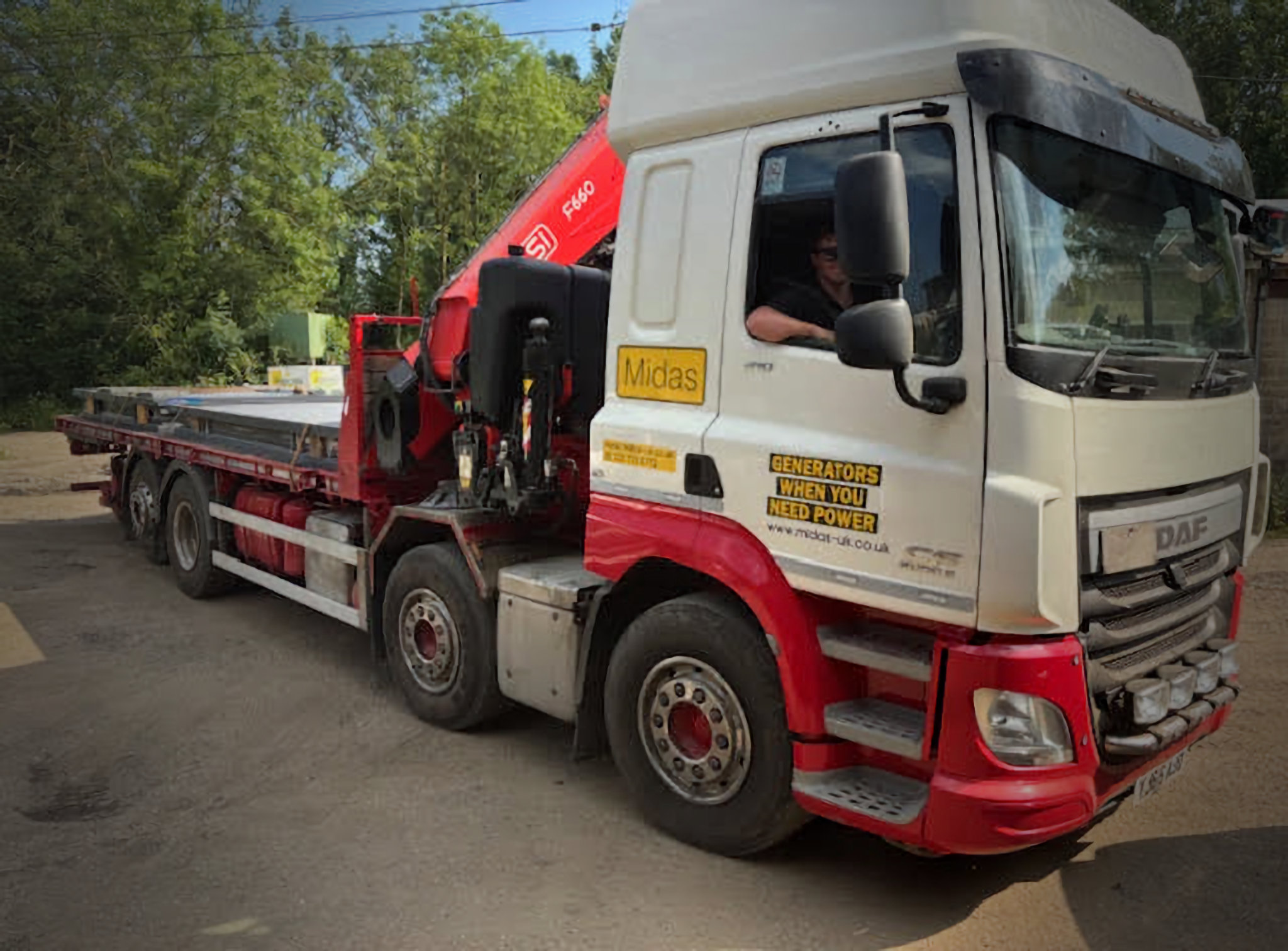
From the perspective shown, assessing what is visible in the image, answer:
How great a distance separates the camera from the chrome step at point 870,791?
309 centimetres

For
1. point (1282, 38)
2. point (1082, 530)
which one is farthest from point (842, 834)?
point (1282, 38)

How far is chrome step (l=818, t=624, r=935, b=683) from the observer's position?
307cm

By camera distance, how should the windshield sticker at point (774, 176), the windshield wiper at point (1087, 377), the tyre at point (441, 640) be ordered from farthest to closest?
the tyre at point (441, 640) → the windshield sticker at point (774, 176) → the windshield wiper at point (1087, 377)

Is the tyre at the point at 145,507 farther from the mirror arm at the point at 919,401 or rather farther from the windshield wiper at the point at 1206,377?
the windshield wiper at the point at 1206,377

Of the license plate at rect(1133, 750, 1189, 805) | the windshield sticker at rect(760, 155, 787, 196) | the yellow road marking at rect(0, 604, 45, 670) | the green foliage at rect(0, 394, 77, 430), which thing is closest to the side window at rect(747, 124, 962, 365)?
the windshield sticker at rect(760, 155, 787, 196)

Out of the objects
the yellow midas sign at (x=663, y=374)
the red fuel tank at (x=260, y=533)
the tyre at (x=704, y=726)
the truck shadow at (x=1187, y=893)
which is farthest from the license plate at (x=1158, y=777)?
the red fuel tank at (x=260, y=533)

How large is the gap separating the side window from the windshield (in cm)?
16

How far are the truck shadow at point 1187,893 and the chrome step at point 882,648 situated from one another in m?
1.06

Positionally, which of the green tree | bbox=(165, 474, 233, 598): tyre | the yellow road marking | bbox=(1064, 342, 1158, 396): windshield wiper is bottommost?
the yellow road marking

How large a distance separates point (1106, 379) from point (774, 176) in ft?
4.12

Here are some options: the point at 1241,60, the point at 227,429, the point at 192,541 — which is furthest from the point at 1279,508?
the point at 1241,60

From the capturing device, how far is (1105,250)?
3109mm

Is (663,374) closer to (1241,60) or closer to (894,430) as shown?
(894,430)

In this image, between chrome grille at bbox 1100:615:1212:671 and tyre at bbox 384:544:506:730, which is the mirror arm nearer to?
chrome grille at bbox 1100:615:1212:671
